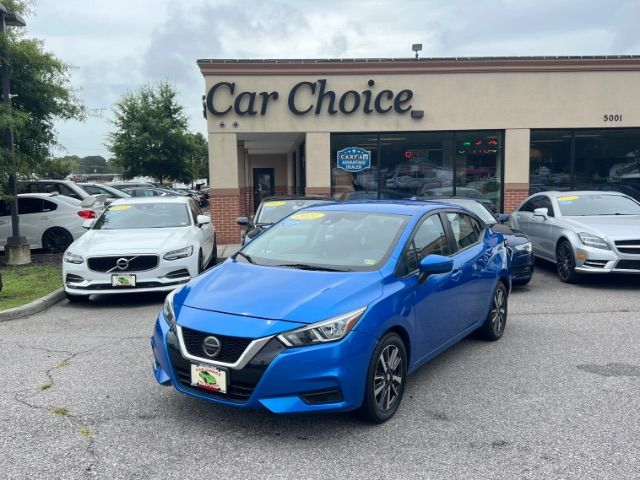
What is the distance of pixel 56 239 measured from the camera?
1274cm

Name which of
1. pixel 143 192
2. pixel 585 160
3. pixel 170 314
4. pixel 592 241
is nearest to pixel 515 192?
pixel 585 160

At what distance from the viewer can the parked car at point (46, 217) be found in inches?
493


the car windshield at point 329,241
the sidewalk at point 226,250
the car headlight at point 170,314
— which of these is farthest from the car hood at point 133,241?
the car headlight at point 170,314

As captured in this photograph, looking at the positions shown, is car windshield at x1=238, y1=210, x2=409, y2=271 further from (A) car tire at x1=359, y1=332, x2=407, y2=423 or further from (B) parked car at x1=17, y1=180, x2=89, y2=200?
(B) parked car at x1=17, y1=180, x2=89, y2=200

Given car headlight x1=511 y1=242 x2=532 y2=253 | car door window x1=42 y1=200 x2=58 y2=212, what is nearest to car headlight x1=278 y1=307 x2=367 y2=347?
car headlight x1=511 y1=242 x2=532 y2=253

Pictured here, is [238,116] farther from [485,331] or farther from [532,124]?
[485,331]

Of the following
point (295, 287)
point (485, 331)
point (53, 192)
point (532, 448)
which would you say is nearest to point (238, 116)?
point (53, 192)

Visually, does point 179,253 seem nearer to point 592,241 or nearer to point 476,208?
point 476,208

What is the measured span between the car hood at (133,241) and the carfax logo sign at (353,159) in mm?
6552

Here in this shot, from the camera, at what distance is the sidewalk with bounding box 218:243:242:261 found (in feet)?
40.2

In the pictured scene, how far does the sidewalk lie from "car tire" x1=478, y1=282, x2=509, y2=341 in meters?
6.95

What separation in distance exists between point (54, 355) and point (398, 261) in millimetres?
3606

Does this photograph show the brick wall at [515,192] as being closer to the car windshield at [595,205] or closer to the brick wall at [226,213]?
the car windshield at [595,205]

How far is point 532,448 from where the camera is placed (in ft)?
11.7
